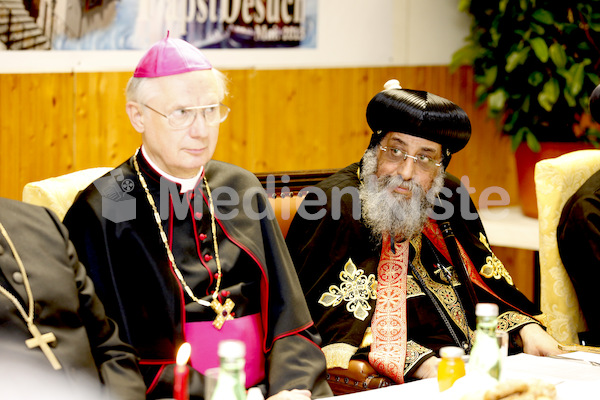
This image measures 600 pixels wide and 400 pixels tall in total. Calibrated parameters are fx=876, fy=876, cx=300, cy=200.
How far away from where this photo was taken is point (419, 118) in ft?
12.6

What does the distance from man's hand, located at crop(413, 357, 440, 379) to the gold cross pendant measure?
861mm

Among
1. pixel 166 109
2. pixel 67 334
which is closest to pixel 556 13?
pixel 166 109

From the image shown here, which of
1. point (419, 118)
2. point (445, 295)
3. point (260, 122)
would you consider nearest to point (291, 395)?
point (445, 295)

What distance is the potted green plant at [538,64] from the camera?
6.06 meters

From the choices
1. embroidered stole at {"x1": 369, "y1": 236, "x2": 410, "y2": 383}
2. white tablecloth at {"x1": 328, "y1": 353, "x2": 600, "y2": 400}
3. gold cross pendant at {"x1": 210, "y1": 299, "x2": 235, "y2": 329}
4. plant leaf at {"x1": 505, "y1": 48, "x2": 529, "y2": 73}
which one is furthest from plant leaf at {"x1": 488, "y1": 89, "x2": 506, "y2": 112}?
gold cross pendant at {"x1": 210, "y1": 299, "x2": 235, "y2": 329}

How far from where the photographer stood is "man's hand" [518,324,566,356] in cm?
368

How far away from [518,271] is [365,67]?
218 cm

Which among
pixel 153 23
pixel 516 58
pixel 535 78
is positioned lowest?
pixel 535 78

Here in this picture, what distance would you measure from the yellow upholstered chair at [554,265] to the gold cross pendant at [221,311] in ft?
5.89

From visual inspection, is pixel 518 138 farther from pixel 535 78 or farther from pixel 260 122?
pixel 260 122

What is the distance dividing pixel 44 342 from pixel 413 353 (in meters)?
1.57

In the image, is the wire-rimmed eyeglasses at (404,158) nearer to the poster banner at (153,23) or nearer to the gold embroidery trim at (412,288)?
the gold embroidery trim at (412,288)

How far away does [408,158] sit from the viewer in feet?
12.7

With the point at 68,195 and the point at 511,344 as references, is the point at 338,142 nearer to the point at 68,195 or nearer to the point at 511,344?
the point at 511,344
